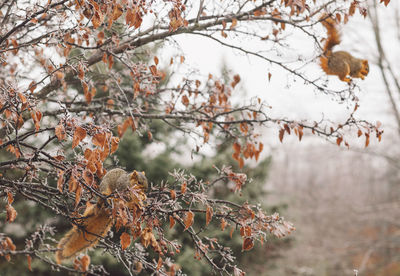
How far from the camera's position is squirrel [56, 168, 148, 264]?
5.31 feet

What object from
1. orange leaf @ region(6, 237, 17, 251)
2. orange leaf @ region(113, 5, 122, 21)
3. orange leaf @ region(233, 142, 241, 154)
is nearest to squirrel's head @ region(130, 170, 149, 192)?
orange leaf @ region(113, 5, 122, 21)

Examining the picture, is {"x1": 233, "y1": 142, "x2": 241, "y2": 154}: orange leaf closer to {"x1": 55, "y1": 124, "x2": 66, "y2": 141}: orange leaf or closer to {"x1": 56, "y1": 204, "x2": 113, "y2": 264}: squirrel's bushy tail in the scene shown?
{"x1": 56, "y1": 204, "x2": 113, "y2": 264}: squirrel's bushy tail

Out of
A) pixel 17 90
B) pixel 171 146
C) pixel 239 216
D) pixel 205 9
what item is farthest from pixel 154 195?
pixel 171 146

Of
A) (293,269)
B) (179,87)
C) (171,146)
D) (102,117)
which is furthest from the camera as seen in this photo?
(293,269)

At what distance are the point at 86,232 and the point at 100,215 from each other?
13 cm

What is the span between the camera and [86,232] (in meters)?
1.63

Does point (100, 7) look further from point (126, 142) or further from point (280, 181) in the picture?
point (280, 181)

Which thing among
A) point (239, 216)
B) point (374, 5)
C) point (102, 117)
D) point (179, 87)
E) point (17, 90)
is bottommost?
point (239, 216)

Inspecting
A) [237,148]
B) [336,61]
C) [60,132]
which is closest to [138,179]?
[60,132]

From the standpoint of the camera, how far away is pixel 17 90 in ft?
4.85

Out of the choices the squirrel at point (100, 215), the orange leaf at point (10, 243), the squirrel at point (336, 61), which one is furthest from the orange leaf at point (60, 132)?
the squirrel at point (336, 61)

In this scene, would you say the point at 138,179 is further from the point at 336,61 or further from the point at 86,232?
the point at 336,61

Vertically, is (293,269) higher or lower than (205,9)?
lower

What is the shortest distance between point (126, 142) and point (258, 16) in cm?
366
